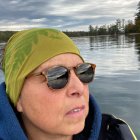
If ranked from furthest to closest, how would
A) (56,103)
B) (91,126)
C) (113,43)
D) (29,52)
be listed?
1. (113,43)
2. (91,126)
3. (29,52)
4. (56,103)

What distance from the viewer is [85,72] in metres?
2.00

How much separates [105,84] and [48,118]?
8636 millimetres

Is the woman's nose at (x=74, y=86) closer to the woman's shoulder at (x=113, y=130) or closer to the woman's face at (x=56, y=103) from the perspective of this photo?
the woman's face at (x=56, y=103)

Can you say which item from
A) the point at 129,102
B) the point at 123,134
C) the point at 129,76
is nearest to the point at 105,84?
the point at 129,76

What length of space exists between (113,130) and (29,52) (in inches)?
28.5

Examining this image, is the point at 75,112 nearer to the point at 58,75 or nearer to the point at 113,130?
the point at 58,75

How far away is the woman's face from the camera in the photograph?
1.83m

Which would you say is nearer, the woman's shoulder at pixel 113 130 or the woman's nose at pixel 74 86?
the woman's nose at pixel 74 86

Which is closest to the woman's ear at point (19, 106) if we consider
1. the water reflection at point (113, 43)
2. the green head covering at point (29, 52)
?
the green head covering at point (29, 52)

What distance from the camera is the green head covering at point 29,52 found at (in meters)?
1.91

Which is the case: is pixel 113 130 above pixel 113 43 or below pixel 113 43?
above

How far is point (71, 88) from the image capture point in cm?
186

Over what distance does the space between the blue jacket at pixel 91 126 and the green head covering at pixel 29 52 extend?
83 millimetres

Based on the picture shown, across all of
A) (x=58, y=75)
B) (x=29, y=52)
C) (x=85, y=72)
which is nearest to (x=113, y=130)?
(x=85, y=72)
